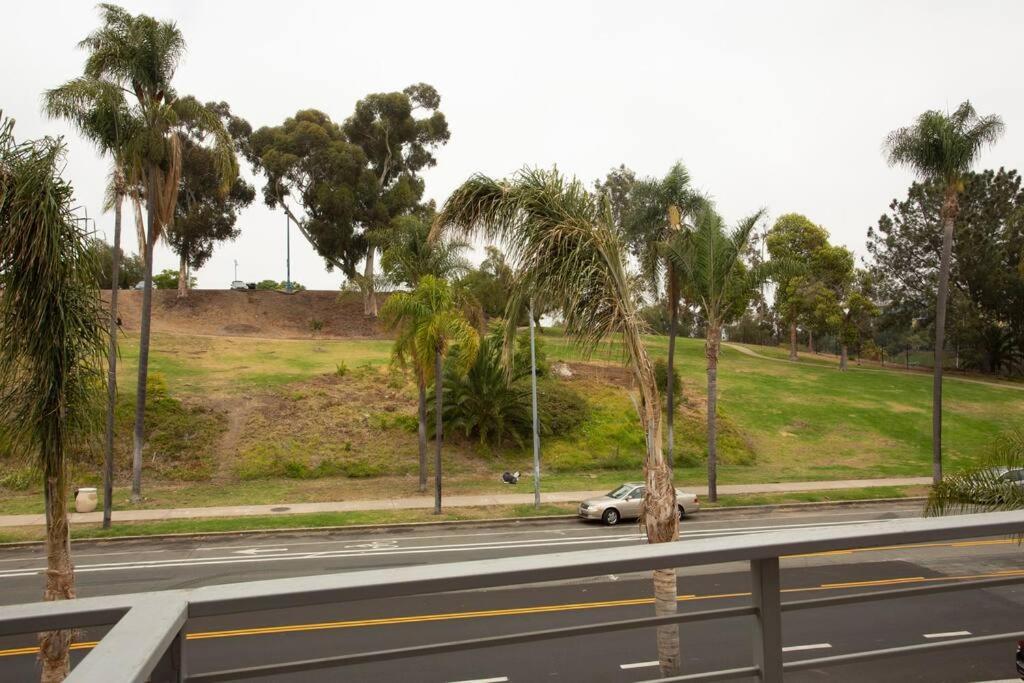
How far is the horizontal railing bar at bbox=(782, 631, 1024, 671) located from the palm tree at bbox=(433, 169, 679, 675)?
6234mm

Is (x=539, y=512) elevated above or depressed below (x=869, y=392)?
below

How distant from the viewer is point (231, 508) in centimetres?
2659

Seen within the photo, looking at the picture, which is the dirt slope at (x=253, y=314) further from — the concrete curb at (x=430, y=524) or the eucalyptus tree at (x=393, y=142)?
the concrete curb at (x=430, y=524)

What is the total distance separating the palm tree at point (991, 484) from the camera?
9156 millimetres

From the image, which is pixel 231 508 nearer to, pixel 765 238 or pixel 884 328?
pixel 765 238

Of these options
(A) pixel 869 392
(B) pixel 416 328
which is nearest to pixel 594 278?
(B) pixel 416 328

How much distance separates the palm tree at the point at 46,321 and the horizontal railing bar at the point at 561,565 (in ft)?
20.2

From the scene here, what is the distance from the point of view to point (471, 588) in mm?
2314

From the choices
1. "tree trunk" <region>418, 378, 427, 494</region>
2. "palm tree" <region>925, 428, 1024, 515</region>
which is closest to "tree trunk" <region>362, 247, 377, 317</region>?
"tree trunk" <region>418, 378, 427, 494</region>

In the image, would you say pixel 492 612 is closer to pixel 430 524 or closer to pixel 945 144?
pixel 430 524

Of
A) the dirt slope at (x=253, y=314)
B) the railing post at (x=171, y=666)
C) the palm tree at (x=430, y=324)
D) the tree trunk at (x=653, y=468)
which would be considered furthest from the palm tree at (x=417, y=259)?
the dirt slope at (x=253, y=314)

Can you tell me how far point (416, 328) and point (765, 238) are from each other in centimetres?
4668

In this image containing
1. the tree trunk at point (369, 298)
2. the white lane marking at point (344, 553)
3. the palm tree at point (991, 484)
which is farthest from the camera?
the tree trunk at point (369, 298)

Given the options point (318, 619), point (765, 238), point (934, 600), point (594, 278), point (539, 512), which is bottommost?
point (539, 512)
